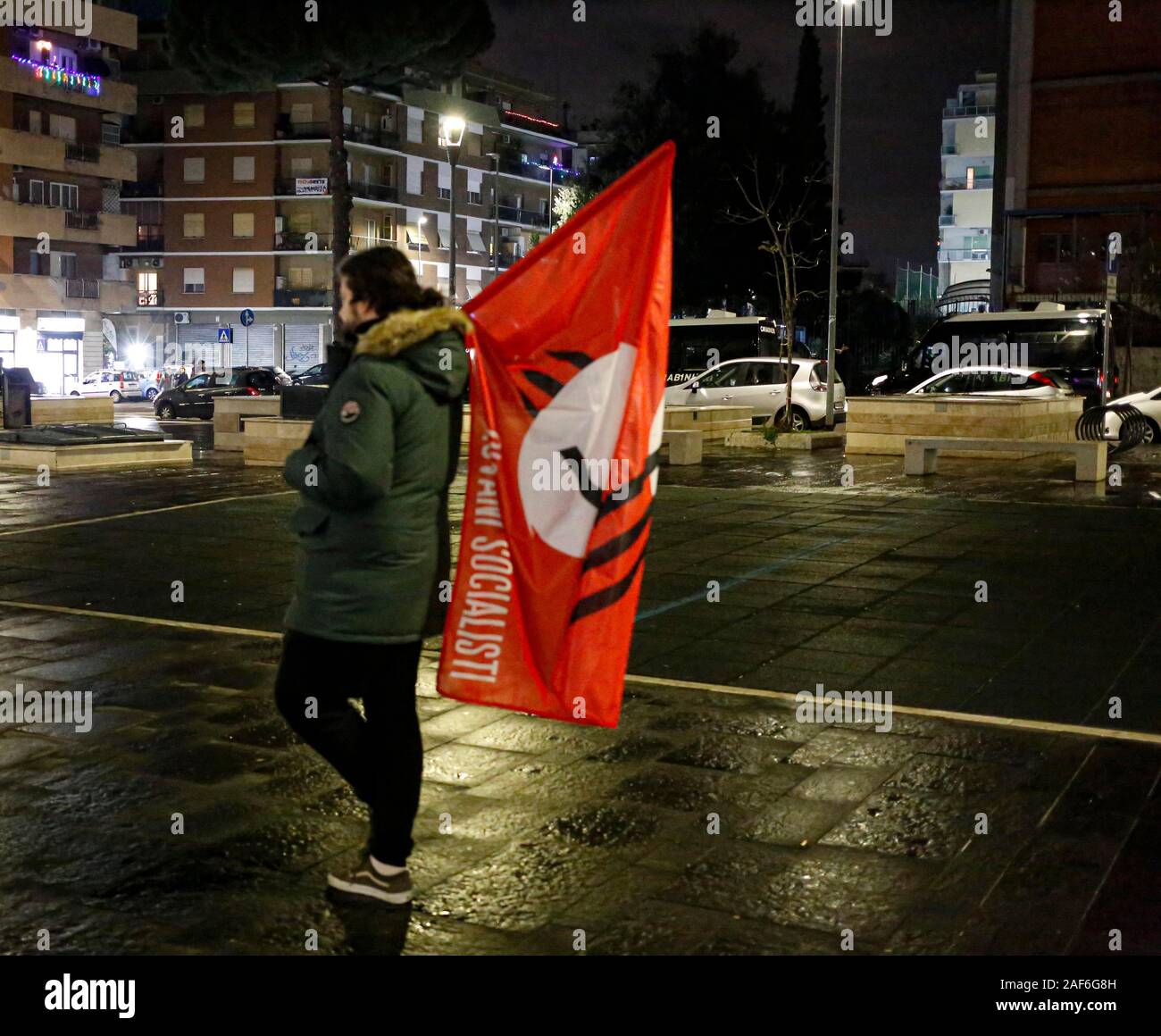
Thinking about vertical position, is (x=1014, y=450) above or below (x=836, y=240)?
below

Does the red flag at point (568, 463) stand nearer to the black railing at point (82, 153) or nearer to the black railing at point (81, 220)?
the black railing at point (81, 220)

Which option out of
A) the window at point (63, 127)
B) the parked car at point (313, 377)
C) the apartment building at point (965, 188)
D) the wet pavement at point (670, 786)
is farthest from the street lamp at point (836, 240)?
the apartment building at point (965, 188)

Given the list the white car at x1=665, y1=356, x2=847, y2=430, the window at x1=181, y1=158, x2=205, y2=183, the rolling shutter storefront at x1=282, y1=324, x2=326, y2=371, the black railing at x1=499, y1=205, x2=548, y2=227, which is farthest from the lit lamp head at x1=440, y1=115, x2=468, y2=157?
the black railing at x1=499, y1=205, x2=548, y2=227

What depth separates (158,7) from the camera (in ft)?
230

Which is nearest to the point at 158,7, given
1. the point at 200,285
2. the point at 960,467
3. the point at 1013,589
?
the point at 200,285

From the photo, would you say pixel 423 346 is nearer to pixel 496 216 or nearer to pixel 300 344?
pixel 496 216

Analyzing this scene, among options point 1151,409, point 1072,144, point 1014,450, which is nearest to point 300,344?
point 1072,144

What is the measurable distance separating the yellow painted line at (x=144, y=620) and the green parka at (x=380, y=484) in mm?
3852

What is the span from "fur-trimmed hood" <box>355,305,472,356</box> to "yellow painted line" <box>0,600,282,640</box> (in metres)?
4.04

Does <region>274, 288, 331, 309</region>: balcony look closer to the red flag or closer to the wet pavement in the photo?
the wet pavement

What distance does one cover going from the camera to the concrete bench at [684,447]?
19747 millimetres

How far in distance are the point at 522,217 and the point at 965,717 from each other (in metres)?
77.3

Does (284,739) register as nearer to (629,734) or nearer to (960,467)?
(629,734)

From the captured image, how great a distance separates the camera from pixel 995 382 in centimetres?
2502
